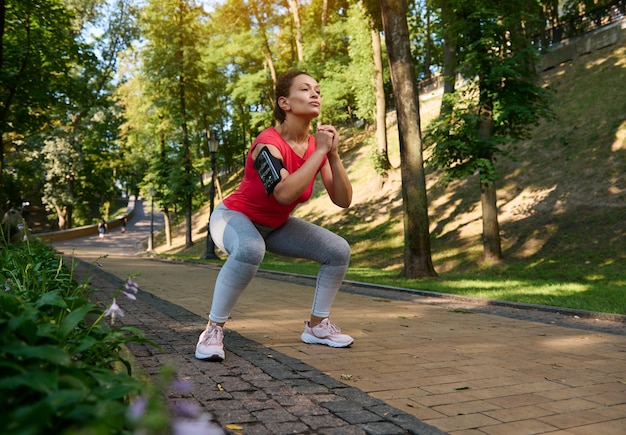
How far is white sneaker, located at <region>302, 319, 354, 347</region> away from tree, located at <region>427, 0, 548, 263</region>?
10.2 m

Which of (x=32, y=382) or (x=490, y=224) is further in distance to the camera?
(x=490, y=224)

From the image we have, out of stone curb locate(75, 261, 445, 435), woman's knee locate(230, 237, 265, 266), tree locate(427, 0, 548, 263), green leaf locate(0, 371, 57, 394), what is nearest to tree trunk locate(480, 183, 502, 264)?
tree locate(427, 0, 548, 263)

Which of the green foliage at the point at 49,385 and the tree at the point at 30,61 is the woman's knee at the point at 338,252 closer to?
the green foliage at the point at 49,385

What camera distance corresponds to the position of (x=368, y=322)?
239 inches

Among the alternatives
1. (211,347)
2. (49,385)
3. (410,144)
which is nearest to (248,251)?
(211,347)

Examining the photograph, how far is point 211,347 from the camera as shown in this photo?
3.81 meters

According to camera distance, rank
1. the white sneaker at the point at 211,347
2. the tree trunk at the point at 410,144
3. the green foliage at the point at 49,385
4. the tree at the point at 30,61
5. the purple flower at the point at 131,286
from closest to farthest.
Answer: the green foliage at the point at 49,385
the purple flower at the point at 131,286
the white sneaker at the point at 211,347
the tree trunk at the point at 410,144
the tree at the point at 30,61

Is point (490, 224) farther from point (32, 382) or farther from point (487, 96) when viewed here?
point (32, 382)

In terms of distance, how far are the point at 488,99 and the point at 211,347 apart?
12.3 metres

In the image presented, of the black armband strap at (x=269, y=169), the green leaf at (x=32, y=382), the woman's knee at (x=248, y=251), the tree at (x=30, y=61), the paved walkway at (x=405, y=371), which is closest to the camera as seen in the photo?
the green leaf at (x=32, y=382)

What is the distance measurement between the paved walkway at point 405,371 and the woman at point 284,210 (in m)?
0.30

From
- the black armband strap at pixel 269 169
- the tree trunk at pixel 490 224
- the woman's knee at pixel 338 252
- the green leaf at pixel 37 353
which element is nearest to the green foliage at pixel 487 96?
the tree trunk at pixel 490 224

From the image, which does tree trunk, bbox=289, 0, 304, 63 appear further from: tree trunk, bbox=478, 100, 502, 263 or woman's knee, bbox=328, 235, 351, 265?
woman's knee, bbox=328, 235, 351, 265

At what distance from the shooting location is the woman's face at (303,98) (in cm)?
431
